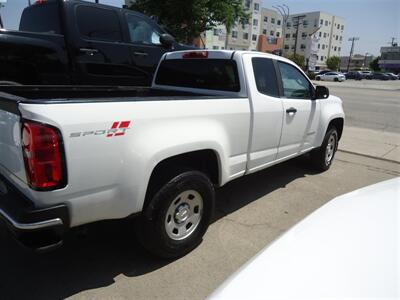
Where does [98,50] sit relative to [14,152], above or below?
above

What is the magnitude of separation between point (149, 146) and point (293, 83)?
2688 mm

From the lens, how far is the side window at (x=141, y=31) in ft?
19.6

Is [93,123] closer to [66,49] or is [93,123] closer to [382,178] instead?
[66,49]

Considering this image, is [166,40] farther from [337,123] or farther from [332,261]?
[332,261]

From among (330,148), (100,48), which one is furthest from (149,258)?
(330,148)

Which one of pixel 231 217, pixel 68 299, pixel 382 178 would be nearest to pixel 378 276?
pixel 68 299

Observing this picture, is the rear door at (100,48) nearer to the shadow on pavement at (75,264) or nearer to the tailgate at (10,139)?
the shadow on pavement at (75,264)

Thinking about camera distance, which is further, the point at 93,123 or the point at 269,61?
the point at 269,61

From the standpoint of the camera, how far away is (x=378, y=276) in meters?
1.39

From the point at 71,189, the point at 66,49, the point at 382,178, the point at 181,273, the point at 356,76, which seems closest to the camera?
the point at 71,189

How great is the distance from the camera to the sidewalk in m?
6.99

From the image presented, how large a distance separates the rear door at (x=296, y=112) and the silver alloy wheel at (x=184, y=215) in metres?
1.53

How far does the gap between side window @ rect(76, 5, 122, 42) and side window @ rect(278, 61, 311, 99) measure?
3002 millimetres

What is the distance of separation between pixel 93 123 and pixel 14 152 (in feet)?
1.83
